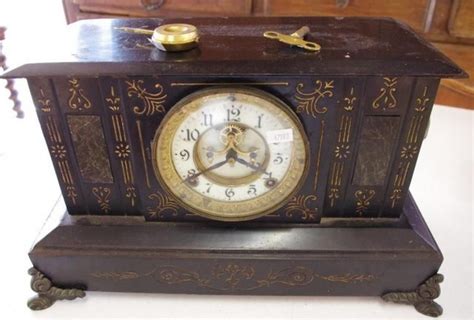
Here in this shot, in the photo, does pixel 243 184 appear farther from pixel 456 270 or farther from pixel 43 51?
pixel 456 270

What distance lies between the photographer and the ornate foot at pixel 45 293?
0.96 m

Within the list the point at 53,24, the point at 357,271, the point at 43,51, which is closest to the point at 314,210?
the point at 357,271

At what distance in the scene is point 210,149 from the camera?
34.8 inches

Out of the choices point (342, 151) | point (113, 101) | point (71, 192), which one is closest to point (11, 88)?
point (71, 192)

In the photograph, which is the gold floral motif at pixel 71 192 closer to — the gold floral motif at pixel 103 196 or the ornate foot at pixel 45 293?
the gold floral motif at pixel 103 196

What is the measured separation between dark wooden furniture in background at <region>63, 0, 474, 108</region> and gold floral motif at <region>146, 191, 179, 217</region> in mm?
863

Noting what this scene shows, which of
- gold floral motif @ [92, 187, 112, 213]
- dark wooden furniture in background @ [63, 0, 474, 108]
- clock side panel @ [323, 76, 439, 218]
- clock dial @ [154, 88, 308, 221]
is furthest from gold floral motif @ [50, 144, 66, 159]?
dark wooden furniture in background @ [63, 0, 474, 108]

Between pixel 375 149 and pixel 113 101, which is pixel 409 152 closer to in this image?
pixel 375 149

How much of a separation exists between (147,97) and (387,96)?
1.49ft

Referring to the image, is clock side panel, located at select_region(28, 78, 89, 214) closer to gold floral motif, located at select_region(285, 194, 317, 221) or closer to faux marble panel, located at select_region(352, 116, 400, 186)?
gold floral motif, located at select_region(285, 194, 317, 221)

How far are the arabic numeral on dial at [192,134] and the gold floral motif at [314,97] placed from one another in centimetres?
20

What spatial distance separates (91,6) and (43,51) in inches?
34.1

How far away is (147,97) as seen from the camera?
2.69ft

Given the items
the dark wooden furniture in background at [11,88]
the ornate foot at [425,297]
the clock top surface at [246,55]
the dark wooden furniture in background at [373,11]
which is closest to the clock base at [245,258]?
the ornate foot at [425,297]
